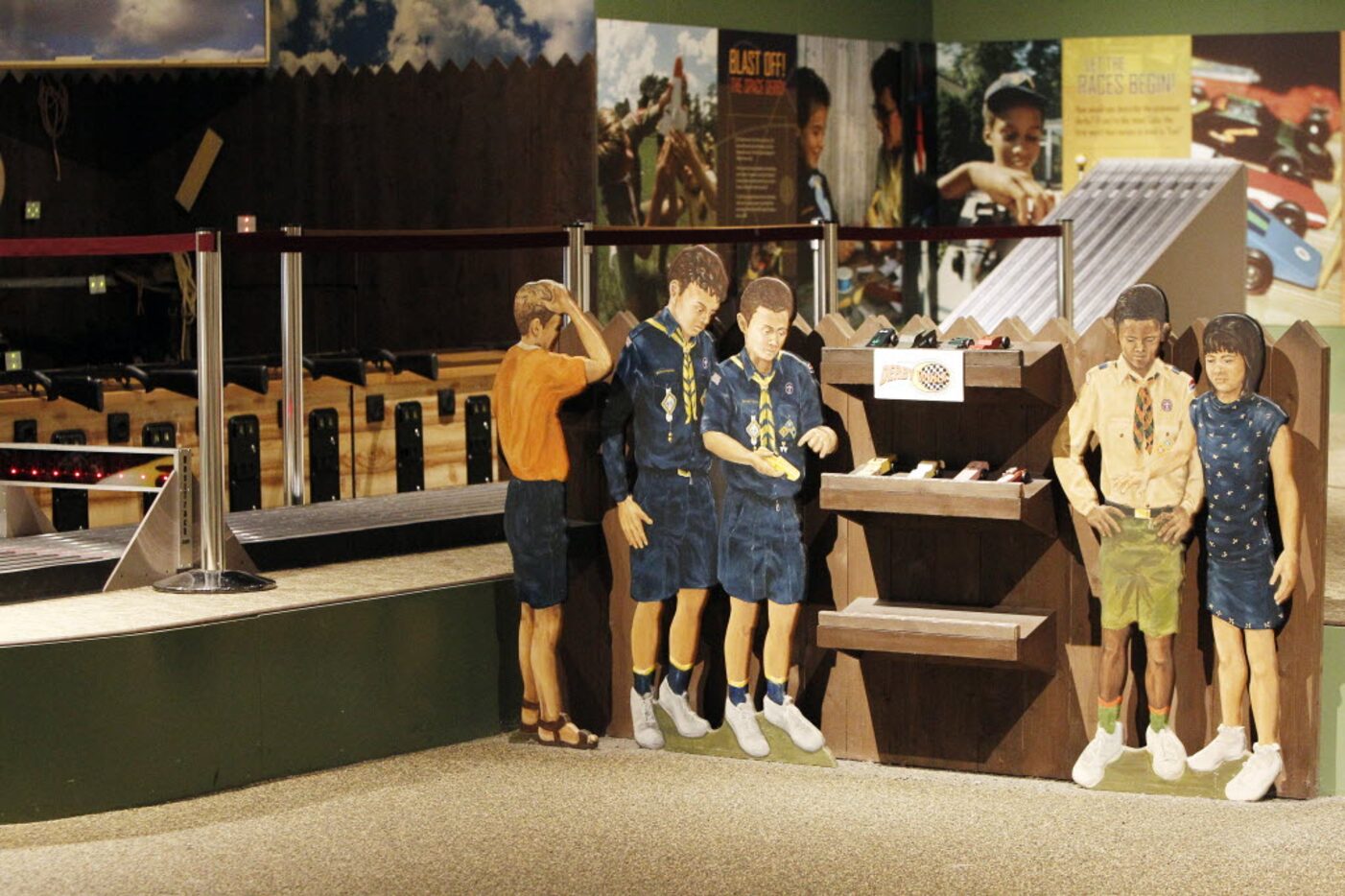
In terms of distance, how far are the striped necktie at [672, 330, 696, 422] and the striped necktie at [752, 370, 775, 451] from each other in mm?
203

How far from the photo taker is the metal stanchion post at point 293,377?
6410mm

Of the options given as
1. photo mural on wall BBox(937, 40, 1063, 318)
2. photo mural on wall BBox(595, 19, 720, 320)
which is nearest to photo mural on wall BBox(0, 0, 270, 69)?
photo mural on wall BBox(595, 19, 720, 320)

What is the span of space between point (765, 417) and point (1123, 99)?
696 cm

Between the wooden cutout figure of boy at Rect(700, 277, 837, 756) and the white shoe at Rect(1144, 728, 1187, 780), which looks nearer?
the white shoe at Rect(1144, 728, 1187, 780)

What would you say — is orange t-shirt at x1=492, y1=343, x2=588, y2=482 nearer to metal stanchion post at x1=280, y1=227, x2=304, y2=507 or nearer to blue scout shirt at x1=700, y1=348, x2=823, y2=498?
blue scout shirt at x1=700, y1=348, x2=823, y2=498

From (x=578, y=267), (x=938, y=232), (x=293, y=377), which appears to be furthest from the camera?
(x=938, y=232)

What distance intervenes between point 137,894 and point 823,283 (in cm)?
305

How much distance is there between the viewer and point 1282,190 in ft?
37.2

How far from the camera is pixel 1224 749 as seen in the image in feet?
16.7

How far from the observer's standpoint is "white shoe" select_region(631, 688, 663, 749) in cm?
569

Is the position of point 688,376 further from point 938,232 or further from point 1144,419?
point 938,232

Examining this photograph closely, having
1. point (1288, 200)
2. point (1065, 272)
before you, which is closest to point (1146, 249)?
point (1065, 272)

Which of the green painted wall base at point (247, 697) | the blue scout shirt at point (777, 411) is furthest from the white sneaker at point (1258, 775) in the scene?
the green painted wall base at point (247, 697)

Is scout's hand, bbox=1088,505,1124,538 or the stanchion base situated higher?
scout's hand, bbox=1088,505,1124,538
